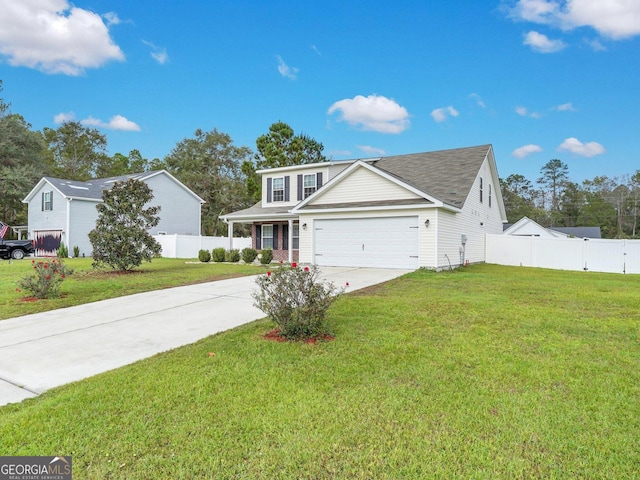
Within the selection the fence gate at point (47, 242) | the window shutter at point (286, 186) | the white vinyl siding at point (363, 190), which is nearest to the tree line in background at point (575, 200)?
the window shutter at point (286, 186)

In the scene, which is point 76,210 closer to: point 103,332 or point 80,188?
point 80,188

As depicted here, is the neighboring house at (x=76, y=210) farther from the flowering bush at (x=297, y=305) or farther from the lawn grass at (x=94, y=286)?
the flowering bush at (x=297, y=305)

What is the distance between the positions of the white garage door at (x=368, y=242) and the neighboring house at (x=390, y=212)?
1.5 inches

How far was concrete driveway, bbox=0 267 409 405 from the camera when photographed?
13.3 feet

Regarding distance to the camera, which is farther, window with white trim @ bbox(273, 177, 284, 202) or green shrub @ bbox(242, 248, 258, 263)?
window with white trim @ bbox(273, 177, 284, 202)

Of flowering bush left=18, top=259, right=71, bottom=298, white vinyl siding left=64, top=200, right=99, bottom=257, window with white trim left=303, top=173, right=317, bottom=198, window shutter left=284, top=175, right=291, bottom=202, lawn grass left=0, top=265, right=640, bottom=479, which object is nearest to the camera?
lawn grass left=0, top=265, right=640, bottom=479

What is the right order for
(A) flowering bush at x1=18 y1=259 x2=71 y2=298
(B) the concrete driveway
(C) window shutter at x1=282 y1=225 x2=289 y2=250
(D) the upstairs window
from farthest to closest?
(D) the upstairs window
(C) window shutter at x1=282 y1=225 x2=289 y2=250
(A) flowering bush at x1=18 y1=259 x2=71 y2=298
(B) the concrete driveway

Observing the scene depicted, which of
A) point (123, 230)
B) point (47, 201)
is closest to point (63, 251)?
point (47, 201)

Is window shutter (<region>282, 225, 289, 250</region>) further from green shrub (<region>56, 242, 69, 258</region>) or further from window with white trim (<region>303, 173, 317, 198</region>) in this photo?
green shrub (<region>56, 242, 69, 258</region>)

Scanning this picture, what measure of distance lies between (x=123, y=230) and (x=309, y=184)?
9876 mm

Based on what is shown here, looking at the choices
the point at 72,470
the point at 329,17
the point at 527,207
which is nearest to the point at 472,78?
the point at 329,17

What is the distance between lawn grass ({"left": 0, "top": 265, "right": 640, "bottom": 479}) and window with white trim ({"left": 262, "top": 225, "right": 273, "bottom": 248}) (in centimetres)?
1517

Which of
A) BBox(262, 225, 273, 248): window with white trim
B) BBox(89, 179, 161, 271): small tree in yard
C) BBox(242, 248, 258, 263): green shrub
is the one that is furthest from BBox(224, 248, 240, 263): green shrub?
BBox(89, 179, 161, 271): small tree in yard

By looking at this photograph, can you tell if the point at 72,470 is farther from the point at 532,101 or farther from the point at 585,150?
the point at 585,150
